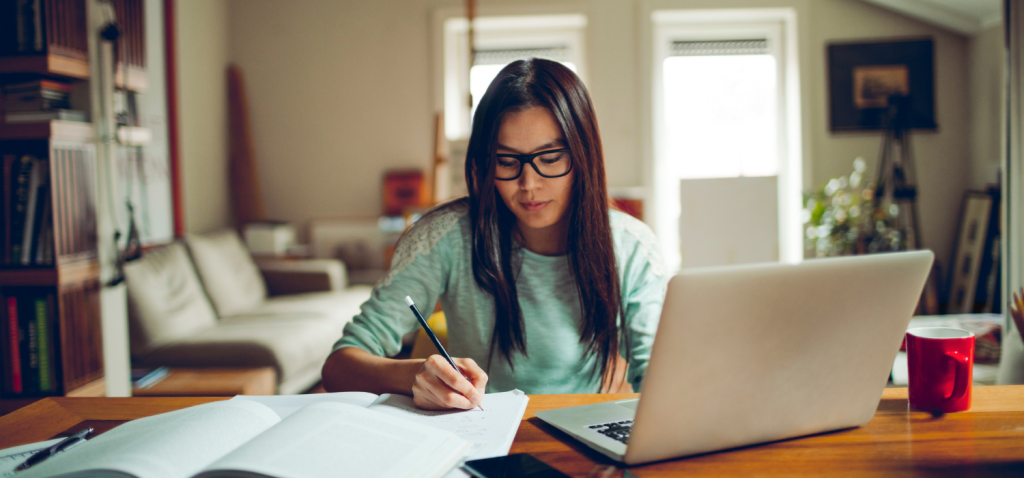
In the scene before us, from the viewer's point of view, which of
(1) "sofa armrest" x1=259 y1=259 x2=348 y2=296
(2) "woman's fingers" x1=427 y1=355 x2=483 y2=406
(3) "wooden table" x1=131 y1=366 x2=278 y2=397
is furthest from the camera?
(1) "sofa armrest" x1=259 y1=259 x2=348 y2=296

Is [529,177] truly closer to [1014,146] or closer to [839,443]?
[839,443]


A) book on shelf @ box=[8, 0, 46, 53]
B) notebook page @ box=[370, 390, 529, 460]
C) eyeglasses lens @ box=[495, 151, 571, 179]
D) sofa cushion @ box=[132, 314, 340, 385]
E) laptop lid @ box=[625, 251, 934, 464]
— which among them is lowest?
sofa cushion @ box=[132, 314, 340, 385]

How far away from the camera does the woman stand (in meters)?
1.15

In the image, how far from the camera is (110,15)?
273 centimetres

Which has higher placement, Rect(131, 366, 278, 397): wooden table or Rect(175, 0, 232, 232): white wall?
Rect(175, 0, 232, 232): white wall

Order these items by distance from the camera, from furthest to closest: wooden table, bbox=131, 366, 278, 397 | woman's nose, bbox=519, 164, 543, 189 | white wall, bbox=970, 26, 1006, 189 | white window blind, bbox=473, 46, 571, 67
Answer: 1. white window blind, bbox=473, 46, 571, 67
2. white wall, bbox=970, 26, 1006, 189
3. wooden table, bbox=131, 366, 278, 397
4. woman's nose, bbox=519, 164, 543, 189

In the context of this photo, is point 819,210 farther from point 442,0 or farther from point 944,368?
point 944,368

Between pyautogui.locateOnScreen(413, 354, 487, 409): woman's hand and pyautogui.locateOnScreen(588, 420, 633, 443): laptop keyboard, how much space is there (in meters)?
0.17

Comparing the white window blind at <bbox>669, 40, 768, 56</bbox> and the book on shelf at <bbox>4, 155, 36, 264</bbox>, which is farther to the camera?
the white window blind at <bbox>669, 40, 768, 56</bbox>

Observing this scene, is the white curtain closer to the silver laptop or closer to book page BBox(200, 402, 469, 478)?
the silver laptop

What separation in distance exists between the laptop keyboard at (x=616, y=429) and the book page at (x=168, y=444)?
1.29ft

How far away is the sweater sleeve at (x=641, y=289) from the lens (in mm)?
1211

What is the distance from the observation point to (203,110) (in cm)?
411

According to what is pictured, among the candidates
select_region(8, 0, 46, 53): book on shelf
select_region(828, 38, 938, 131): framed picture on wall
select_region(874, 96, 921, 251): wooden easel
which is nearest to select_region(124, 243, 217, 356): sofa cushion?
select_region(8, 0, 46, 53): book on shelf
